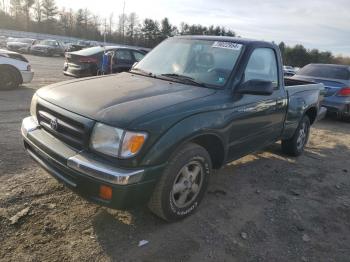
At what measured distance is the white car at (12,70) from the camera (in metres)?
10.3

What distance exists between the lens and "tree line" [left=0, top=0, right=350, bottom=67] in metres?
63.9

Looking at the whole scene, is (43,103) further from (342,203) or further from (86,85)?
(342,203)

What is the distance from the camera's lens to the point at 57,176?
10.5 ft

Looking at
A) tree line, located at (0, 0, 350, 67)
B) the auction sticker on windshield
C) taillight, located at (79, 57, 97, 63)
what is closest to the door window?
the auction sticker on windshield

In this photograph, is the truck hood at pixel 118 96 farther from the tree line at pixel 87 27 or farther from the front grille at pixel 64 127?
the tree line at pixel 87 27

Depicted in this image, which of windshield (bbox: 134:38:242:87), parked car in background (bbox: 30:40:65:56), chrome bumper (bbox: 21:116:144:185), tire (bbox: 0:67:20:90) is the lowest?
parked car in background (bbox: 30:40:65:56)

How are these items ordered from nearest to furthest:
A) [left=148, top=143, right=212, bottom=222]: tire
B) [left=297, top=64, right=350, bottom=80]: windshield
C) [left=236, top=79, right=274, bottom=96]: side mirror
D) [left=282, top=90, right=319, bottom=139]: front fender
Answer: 1. [left=148, top=143, right=212, bottom=222]: tire
2. [left=236, top=79, right=274, bottom=96]: side mirror
3. [left=282, top=90, right=319, bottom=139]: front fender
4. [left=297, top=64, right=350, bottom=80]: windshield

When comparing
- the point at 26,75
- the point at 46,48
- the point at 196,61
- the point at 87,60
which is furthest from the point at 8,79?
the point at 46,48

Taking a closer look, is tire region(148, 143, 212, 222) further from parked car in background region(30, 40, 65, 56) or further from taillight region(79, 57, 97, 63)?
parked car in background region(30, 40, 65, 56)

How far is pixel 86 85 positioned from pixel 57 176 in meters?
1.16

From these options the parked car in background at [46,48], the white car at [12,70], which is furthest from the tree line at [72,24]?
the white car at [12,70]

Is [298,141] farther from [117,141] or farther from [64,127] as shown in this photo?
[64,127]

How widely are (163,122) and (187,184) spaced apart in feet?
2.79

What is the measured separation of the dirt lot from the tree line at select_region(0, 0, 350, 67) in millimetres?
58724
